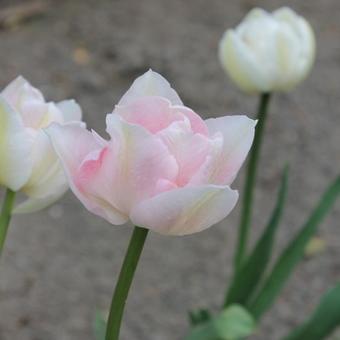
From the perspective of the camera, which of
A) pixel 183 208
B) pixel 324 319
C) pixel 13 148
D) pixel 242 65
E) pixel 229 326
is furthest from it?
pixel 242 65

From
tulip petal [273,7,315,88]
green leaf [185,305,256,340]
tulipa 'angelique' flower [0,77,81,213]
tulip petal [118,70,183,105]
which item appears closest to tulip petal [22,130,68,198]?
tulipa 'angelique' flower [0,77,81,213]

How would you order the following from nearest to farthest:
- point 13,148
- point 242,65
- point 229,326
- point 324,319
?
point 13,148 < point 229,326 < point 324,319 < point 242,65

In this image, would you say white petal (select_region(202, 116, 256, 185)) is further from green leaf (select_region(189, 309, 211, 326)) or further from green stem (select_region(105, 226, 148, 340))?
green leaf (select_region(189, 309, 211, 326))

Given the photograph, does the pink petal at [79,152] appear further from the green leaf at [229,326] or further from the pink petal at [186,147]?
the green leaf at [229,326]

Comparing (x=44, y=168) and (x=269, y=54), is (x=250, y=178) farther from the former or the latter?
(x=44, y=168)

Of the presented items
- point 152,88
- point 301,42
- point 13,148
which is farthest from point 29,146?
point 301,42

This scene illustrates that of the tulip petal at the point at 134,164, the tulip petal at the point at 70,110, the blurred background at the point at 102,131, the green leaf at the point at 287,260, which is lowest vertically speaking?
the blurred background at the point at 102,131

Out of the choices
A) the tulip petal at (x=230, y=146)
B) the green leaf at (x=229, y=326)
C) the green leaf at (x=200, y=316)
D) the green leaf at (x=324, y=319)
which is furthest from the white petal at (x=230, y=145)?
the green leaf at (x=200, y=316)

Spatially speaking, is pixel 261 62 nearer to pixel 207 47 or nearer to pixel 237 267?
pixel 237 267
